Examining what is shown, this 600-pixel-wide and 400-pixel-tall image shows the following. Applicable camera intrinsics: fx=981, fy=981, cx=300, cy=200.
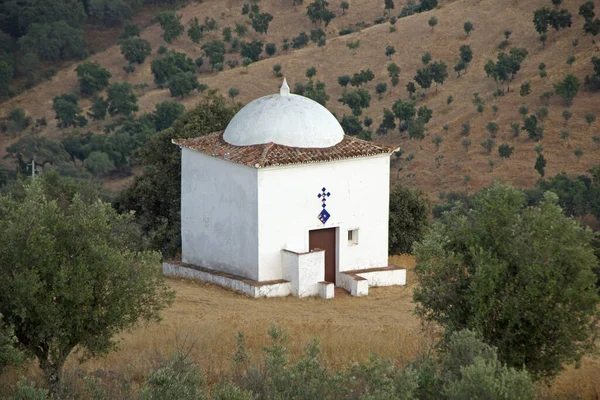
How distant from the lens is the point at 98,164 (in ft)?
179

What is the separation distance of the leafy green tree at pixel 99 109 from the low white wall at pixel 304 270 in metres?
44.6

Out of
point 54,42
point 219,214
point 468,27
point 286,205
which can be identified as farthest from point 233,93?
point 286,205

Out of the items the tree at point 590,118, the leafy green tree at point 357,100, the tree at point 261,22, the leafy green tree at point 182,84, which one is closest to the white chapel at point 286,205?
the tree at point 590,118

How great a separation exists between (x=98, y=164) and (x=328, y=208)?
35420 mm

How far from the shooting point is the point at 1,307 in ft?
38.2

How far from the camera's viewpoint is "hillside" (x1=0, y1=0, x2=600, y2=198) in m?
46.1

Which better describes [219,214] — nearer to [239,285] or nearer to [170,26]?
[239,285]

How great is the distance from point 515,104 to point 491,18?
39.9 feet

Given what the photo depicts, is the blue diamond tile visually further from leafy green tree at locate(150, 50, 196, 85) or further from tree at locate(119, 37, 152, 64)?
tree at locate(119, 37, 152, 64)

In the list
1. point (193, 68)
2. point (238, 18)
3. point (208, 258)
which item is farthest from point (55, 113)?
point (208, 258)

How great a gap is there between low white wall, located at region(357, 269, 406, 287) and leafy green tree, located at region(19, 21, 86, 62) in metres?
58.4

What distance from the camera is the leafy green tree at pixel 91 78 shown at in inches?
2655

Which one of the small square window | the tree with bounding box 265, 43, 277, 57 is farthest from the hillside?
the small square window

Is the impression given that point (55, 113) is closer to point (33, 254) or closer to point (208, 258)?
point (208, 258)
